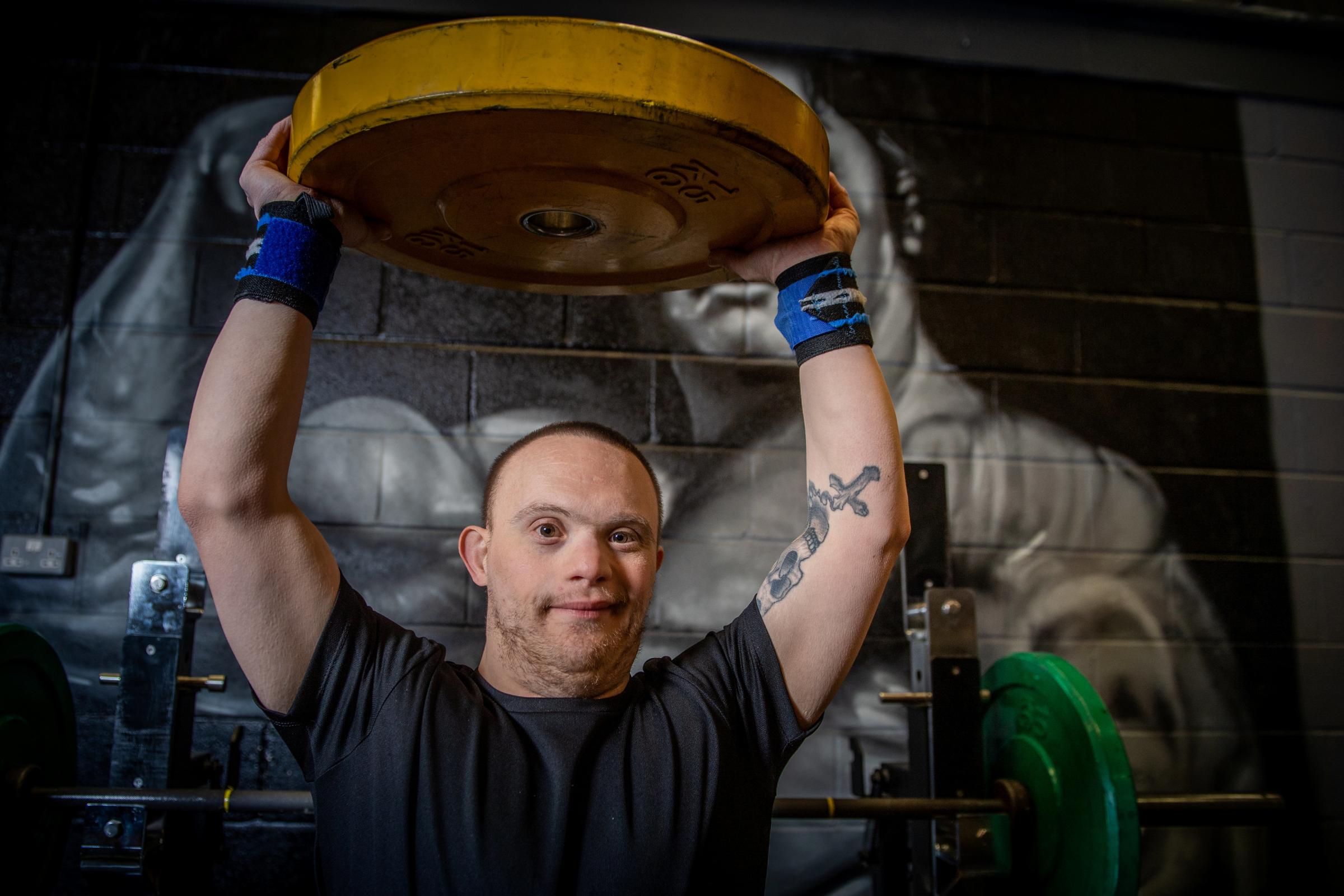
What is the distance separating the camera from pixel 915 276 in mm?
2516

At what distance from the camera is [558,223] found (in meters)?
1.20

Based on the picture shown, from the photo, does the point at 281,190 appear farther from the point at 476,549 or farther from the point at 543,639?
the point at 543,639

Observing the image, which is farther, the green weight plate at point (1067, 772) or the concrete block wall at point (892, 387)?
the concrete block wall at point (892, 387)

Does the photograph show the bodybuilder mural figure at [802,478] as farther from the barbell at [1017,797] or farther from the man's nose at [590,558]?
the man's nose at [590,558]

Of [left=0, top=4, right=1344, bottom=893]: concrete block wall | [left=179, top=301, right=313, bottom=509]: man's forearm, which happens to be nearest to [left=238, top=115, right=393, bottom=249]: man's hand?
[left=179, top=301, right=313, bottom=509]: man's forearm

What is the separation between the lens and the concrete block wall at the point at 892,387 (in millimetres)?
2236

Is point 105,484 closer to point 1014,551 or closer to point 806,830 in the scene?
point 806,830

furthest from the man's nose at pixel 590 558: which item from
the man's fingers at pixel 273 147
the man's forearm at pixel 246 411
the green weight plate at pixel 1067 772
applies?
the green weight plate at pixel 1067 772

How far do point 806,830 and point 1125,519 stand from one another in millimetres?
1329

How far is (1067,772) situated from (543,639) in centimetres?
108

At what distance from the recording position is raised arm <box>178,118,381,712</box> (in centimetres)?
104

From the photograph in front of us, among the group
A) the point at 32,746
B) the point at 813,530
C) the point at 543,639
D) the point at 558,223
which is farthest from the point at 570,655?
the point at 32,746

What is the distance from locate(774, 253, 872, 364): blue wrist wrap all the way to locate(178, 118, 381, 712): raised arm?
2.21 ft

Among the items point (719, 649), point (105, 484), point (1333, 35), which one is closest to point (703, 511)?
point (719, 649)
